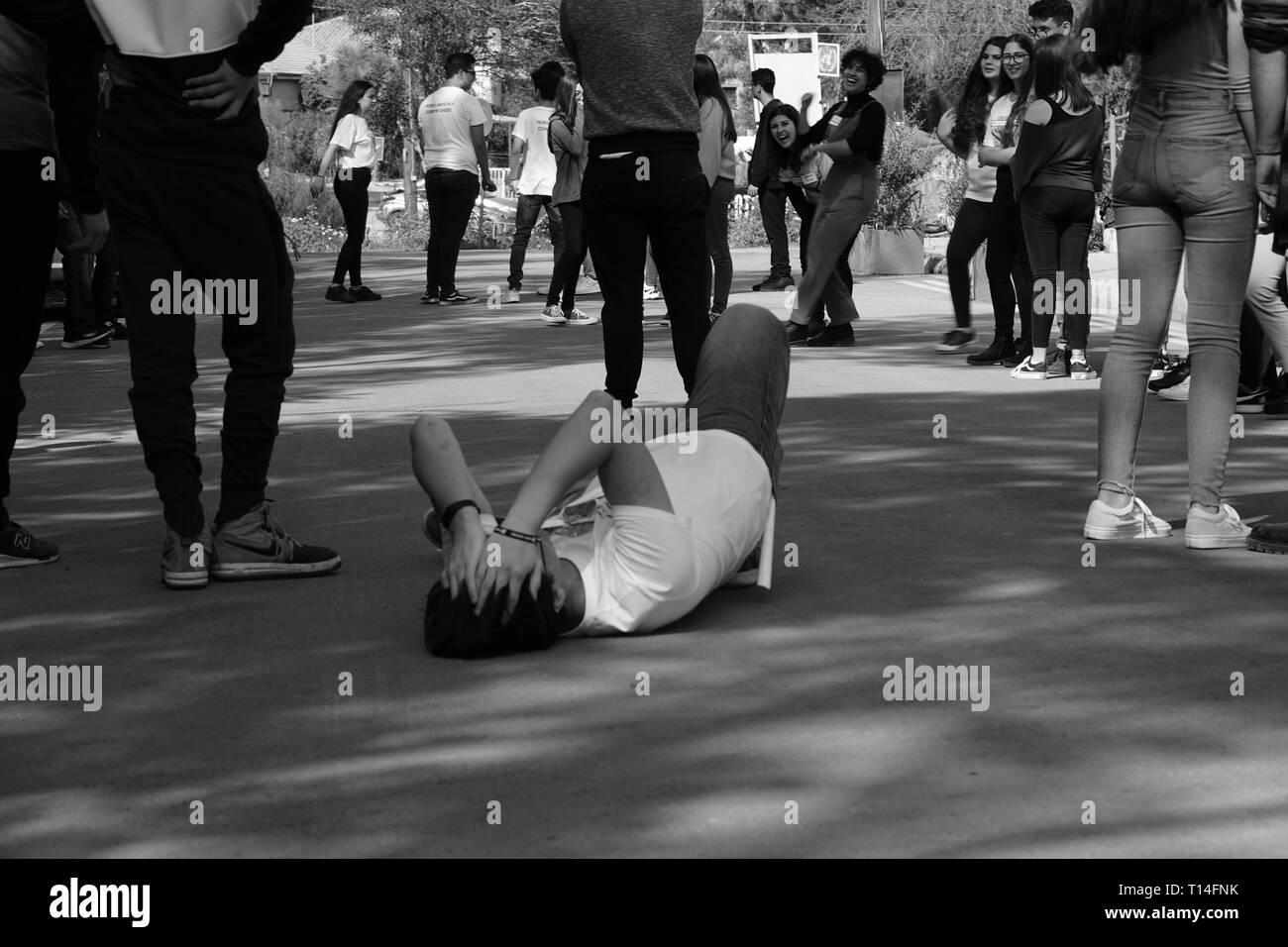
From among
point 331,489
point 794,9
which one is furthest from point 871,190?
point 794,9

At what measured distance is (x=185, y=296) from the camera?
18.8 ft

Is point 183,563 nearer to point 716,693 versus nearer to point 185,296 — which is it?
point 185,296

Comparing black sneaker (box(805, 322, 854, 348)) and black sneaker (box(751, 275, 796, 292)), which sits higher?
black sneaker (box(805, 322, 854, 348))

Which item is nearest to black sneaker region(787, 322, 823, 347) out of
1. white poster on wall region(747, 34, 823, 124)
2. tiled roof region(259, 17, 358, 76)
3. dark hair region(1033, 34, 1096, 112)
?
dark hair region(1033, 34, 1096, 112)

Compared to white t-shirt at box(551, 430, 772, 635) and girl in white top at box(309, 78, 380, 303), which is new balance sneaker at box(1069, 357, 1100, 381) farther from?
girl in white top at box(309, 78, 380, 303)

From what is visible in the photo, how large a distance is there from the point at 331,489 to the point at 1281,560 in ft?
11.9

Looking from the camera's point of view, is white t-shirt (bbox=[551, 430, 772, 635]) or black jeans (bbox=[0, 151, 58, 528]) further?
black jeans (bbox=[0, 151, 58, 528])

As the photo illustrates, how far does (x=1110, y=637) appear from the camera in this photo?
4.97 metres

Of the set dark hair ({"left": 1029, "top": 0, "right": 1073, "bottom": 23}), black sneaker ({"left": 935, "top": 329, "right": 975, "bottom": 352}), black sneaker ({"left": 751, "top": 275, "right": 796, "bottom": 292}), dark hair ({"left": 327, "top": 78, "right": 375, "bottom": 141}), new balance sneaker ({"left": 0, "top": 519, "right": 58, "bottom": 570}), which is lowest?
black sneaker ({"left": 751, "top": 275, "right": 796, "bottom": 292})

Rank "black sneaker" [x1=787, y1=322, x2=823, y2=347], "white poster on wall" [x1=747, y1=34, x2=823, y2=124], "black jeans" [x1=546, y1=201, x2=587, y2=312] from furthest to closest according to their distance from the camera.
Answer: "white poster on wall" [x1=747, y1=34, x2=823, y2=124]
"black jeans" [x1=546, y1=201, x2=587, y2=312]
"black sneaker" [x1=787, y1=322, x2=823, y2=347]

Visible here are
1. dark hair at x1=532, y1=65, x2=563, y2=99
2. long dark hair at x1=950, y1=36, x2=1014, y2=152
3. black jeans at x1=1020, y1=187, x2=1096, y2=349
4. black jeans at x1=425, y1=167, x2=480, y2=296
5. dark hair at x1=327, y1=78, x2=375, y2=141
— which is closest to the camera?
black jeans at x1=1020, y1=187, x2=1096, y2=349

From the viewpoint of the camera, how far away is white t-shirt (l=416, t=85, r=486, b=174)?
1747 centimetres

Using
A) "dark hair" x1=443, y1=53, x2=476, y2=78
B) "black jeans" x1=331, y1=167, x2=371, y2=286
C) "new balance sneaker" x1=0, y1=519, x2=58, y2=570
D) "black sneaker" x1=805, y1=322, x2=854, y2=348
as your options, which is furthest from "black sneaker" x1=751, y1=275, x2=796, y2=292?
"new balance sneaker" x1=0, y1=519, x2=58, y2=570

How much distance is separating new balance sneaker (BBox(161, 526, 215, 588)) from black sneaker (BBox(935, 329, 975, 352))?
7.75m
